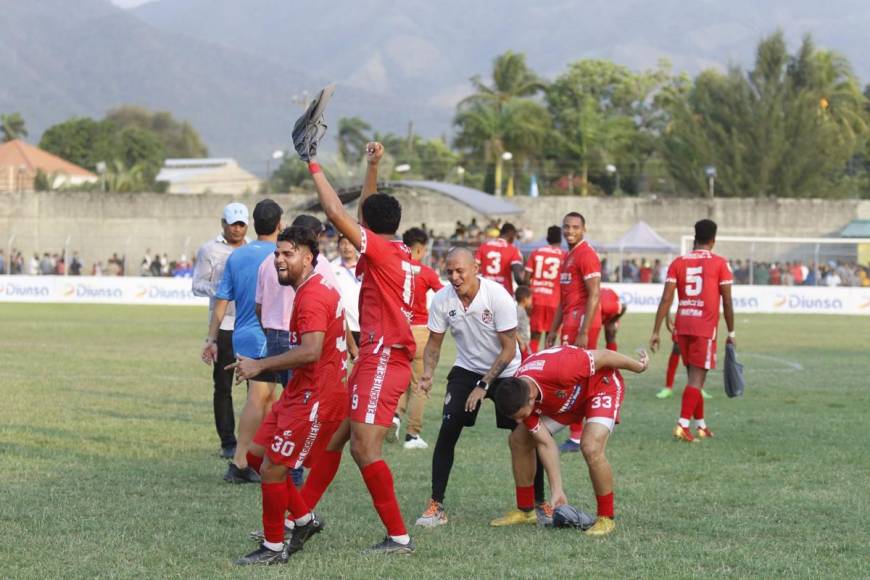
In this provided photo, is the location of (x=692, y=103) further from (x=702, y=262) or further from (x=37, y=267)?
(x=702, y=262)

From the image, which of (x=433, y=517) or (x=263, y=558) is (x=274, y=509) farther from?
(x=433, y=517)

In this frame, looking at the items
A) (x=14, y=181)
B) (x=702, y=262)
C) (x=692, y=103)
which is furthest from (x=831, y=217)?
(x=14, y=181)

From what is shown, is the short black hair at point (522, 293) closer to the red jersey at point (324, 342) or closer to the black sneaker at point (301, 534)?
the black sneaker at point (301, 534)

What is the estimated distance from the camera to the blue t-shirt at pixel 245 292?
9312 millimetres

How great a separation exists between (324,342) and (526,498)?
201cm

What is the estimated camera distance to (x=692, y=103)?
7319 cm

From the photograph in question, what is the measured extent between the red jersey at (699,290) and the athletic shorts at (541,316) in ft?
14.7

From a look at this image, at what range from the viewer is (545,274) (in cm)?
1698

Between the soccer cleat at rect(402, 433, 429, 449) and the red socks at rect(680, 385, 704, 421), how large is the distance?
2477mm

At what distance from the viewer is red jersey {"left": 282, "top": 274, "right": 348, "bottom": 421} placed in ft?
22.2

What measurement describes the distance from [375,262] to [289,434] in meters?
1.09

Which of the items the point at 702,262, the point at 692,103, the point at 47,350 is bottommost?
the point at 47,350

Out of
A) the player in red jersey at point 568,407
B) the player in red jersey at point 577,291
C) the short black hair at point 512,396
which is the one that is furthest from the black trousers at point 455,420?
the player in red jersey at point 577,291

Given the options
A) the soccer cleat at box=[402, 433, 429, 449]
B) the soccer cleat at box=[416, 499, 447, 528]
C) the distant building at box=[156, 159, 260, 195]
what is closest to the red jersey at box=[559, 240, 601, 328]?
the soccer cleat at box=[402, 433, 429, 449]
